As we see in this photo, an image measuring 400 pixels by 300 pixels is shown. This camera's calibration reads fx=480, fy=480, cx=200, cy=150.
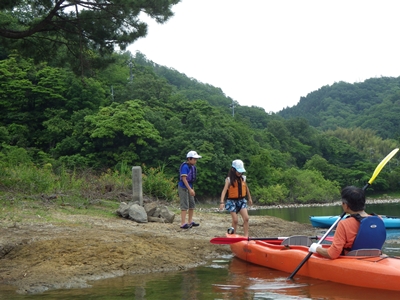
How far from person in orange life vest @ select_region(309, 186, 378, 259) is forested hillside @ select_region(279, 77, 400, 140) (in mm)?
100533

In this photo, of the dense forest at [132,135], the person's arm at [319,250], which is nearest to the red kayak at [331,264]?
the person's arm at [319,250]

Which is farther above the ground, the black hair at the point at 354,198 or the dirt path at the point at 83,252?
the black hair at the point at 354,198

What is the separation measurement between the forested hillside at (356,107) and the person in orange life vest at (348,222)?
101 meters

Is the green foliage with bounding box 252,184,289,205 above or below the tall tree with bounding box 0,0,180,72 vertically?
below

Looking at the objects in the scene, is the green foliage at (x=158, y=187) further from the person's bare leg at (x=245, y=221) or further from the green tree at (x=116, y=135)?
the green tree at (x=116, y=135)

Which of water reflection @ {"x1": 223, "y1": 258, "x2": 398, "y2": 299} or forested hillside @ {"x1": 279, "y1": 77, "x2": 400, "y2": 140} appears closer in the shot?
water reflection @ {"x1": 223, "y1": 258, "x2": 398, "y2": 299}

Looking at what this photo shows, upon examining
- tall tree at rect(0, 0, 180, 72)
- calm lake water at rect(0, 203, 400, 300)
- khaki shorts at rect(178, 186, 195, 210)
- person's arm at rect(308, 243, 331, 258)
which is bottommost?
calm lake water at rect(0, 203, 400, 300)

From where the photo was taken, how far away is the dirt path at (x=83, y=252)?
5820mm

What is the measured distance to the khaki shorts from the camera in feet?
32.0

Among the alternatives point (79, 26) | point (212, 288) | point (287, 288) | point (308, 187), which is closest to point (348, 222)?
point (287, 288)

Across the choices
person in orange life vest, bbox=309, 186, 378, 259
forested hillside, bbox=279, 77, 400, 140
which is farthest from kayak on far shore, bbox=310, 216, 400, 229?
forested hillside, bbox=279, 77, 400, 140

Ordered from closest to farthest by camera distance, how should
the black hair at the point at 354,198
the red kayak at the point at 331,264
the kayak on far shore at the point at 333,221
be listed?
the red kayak at the point at 331,264 → the black hair at the point at 354,198 → the kayak on far shore at the point at 333,221

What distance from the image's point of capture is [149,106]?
5419 centimetres

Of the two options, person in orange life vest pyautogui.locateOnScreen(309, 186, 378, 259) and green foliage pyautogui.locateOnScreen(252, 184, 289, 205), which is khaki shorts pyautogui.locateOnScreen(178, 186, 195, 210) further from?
green foliage pyautogui.locateOnScreen(252, 184, 289, 205)
